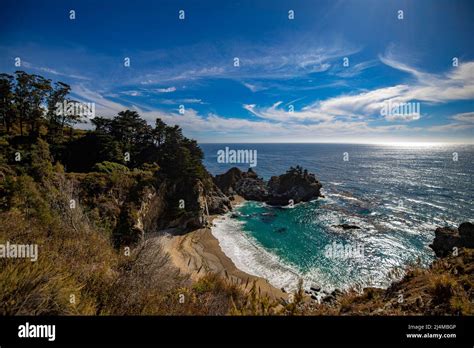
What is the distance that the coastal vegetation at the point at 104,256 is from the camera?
3.77m

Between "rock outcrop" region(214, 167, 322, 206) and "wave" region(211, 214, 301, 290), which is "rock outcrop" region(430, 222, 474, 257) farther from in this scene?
"rock outcrop" region(214, 167, 322, 206)

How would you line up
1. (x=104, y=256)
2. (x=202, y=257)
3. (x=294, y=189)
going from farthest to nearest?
1. (x=294, y=189)
2. (x=202, y=257)
3. (x=104, y=256)

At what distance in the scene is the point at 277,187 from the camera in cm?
4828

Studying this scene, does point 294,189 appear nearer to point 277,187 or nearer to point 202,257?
point 277,187

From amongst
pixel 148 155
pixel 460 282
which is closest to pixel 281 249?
pixel 460 282

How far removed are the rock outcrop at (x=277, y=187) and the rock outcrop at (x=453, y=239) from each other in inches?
876

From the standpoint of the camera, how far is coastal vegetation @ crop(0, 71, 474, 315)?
12.4 ft

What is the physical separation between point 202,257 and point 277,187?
3014 cm

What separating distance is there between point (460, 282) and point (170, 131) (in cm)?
3863

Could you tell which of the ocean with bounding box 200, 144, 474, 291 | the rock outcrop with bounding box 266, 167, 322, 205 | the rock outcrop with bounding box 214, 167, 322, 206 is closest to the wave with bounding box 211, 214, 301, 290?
the ocean with bounding box 200, 144, 474, 291

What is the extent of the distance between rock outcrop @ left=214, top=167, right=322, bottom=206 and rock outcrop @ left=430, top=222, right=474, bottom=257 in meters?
22.3

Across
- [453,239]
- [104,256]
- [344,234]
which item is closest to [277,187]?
[344,234]
